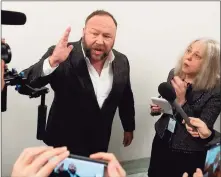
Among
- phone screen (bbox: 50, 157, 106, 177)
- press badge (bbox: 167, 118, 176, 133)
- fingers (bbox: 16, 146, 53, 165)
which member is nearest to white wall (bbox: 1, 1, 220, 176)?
press badge (bbox: 167, 118, 176, 133)

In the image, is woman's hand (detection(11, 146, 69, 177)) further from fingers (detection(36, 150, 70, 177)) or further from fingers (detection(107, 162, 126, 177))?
fingers (detection(107, 162, 126, 177))

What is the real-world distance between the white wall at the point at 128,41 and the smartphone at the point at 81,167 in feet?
1.85

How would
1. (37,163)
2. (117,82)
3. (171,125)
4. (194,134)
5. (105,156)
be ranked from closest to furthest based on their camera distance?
(37,163) → (105,156) → (194,134) → (171,125) → (117,82)

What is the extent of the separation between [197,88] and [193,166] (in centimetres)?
28

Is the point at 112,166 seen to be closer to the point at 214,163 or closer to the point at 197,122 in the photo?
the point at 214,163

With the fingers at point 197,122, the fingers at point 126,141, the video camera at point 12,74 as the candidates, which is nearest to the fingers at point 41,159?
the video camera at point 12,74

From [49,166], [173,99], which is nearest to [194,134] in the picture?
[173,99]

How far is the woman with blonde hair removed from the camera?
0.99m

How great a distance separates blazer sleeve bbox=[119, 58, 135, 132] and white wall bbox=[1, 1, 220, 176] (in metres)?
0.02

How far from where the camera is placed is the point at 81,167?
66cm

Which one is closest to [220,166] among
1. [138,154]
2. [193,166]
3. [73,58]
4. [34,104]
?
[193,166]

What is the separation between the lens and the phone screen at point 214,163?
28.5 inches

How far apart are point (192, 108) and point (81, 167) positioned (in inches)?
19.4

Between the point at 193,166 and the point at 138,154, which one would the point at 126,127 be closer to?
the point at 138,154
